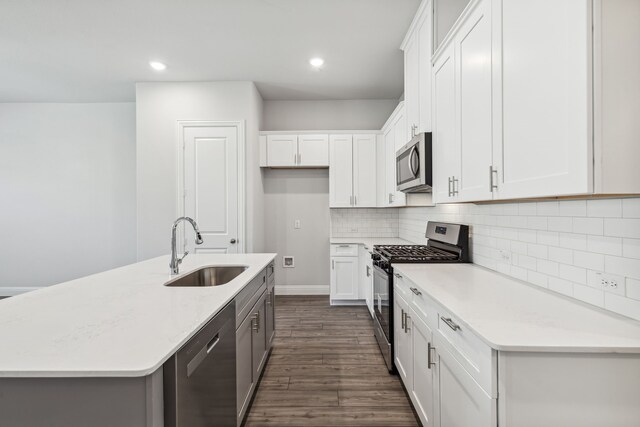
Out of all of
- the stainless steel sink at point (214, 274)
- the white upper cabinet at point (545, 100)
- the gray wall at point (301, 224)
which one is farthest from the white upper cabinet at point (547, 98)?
the gray wall at point (301, 224)

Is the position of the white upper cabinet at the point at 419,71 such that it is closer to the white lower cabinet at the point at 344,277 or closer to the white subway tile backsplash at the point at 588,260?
the white subway tile backsplash at the point at 588,260

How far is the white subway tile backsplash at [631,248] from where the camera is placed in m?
1.13

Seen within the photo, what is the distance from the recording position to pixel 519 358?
3.22ft

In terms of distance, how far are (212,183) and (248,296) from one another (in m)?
2.35

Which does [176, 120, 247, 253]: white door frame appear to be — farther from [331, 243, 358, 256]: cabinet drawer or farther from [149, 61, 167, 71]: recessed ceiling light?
[331, 243, 358, 256]: cabinet drawer

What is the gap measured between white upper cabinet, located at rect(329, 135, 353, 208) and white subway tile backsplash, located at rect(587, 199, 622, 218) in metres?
3.12

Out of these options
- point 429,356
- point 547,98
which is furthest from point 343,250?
point 547,98

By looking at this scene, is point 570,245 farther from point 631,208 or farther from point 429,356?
point 429,356

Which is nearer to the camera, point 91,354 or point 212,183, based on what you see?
point 91,354

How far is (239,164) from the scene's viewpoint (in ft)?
13.0

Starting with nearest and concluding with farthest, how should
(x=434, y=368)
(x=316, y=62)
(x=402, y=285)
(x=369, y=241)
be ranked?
(x=434, y=368)
(x=402, y=285)
(x=316, y=62)
(x=369, y=241)

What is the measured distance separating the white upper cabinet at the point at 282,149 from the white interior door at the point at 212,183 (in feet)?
1.80

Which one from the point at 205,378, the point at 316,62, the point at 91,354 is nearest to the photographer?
the point at 91,354

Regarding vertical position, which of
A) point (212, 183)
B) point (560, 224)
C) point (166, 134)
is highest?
point (166, 134)
